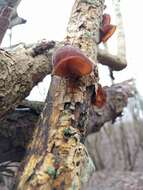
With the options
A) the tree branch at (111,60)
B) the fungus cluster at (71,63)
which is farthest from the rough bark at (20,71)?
the tree branch at (111,60)

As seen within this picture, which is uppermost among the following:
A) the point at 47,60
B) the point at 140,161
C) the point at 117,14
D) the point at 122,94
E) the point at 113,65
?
the point at 117,14

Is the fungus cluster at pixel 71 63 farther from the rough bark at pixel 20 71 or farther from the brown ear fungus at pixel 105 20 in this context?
the brown ear fungus at pixel 105 20

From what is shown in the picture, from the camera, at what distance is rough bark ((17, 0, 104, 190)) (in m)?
1.40

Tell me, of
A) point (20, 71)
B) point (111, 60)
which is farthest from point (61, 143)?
point (111, 60)

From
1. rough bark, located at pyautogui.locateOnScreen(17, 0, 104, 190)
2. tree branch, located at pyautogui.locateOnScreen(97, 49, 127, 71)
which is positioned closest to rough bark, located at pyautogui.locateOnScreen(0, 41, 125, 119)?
rough bark, located at pyautogui.locateOnScreen(17, 0, 104, 190)

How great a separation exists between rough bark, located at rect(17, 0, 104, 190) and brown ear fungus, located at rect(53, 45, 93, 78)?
0.11m

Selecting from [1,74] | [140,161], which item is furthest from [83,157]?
[140,161]

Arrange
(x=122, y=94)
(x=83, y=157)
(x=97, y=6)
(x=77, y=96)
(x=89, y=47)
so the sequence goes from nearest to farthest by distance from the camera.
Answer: (x=83, y=157), (x=77, y=96), (x=89, y=47), (x=97, y=6), (x=122, y=94)

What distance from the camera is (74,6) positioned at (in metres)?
2.14

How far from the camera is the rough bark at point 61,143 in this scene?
140 centimetres

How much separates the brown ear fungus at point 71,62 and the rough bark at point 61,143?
4.2 inches

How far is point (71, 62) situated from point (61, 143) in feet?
1.16

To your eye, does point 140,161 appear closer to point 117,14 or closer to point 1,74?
point 117,14

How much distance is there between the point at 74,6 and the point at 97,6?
0.14 meters
